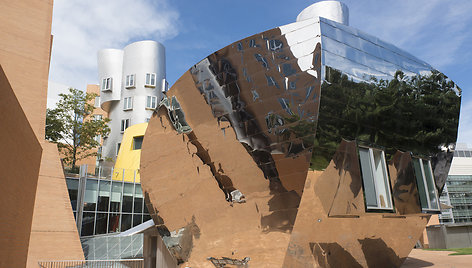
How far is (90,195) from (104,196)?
1.13m

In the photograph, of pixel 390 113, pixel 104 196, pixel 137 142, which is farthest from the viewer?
pixel 137 142

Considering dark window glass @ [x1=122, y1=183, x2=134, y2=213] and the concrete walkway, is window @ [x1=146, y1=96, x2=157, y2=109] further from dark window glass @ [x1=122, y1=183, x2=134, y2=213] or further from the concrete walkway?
the concrete walkway

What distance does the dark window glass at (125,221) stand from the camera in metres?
Answer: 26.2

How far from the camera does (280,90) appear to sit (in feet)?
29.4

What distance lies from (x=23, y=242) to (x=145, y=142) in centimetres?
607

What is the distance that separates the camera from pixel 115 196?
87.0 ft

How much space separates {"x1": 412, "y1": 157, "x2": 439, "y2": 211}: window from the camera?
10547 millimetres

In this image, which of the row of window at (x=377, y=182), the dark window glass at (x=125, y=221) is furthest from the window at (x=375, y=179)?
the dark window glass at (x=125, y=221)

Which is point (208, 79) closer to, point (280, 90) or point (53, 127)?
point (280, 90)

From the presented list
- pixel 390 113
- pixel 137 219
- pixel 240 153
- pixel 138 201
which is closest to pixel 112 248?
pixel 137 219

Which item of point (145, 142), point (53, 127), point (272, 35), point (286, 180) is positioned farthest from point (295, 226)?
point (53, 127)

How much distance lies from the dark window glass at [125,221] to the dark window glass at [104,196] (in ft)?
5.00

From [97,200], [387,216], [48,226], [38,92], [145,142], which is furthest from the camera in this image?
[97,200]

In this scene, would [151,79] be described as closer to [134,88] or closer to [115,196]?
[134,88]
